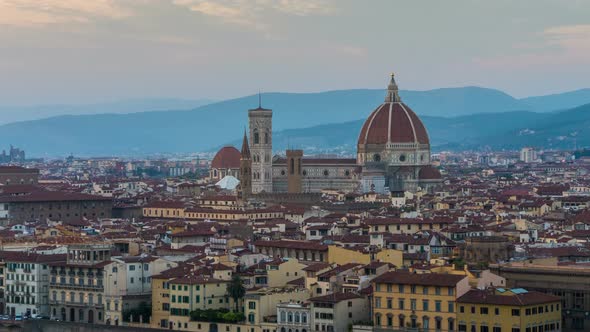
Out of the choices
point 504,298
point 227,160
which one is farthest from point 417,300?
point 227,160

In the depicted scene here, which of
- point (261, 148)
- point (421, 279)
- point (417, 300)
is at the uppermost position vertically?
point (261, 148)

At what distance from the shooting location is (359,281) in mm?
56625

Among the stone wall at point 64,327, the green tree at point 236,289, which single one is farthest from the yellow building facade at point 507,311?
the stone wall at point 64,327

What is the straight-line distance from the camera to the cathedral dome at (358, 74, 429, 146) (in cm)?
14838

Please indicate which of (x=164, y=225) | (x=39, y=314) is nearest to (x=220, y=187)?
(x=164, y=225)

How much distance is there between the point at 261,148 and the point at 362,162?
945 cm

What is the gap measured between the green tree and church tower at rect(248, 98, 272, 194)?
279 ft

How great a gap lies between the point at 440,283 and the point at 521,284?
5.12 meters

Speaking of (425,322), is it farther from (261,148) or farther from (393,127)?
(393,127)

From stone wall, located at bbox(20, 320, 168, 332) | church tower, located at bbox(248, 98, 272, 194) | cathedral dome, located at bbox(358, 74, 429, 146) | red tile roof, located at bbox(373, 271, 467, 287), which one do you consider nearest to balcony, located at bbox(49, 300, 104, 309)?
stone wall, located at bbox(20, 320, 168, 332)

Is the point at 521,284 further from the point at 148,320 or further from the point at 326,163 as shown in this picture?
the point at 326,163

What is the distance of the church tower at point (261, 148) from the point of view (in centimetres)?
14600

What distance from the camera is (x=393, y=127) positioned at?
149m

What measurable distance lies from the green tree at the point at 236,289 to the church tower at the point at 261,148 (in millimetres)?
85041
